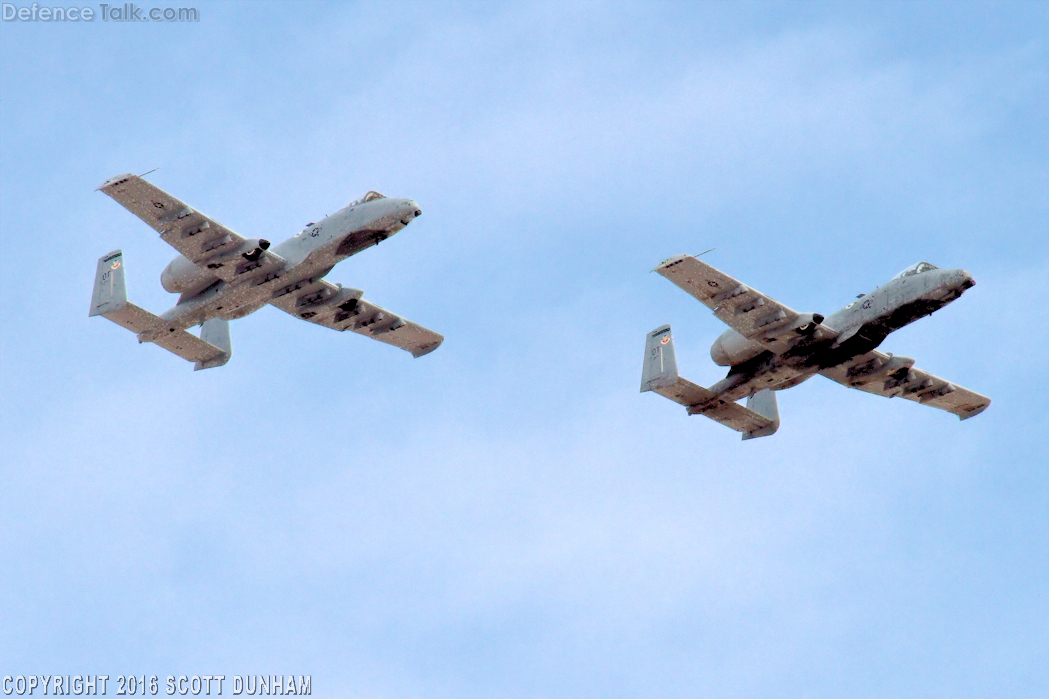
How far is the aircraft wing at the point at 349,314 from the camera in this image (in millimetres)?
69625

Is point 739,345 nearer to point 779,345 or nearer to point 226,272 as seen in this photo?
point 779,345

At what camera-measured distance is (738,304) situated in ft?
213

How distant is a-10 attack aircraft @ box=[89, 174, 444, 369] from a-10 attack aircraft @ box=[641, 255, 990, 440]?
11.7 metres

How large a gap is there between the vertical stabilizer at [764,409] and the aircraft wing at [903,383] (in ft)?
11.2

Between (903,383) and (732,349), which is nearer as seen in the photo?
(732,349)

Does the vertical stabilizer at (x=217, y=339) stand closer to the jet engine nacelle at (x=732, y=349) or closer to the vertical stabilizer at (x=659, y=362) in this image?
the vertical stabilizer at (x=659, y=362)

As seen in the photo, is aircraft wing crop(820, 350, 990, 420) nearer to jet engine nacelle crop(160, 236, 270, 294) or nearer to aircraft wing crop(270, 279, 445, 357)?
aircraft wing crop(270, 279, 445, 357)

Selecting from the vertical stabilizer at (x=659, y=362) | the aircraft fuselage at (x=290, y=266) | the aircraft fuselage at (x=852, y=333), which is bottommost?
the aircraft fuselage at (x=852, y=333)

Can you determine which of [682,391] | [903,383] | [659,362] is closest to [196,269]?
[659,362]

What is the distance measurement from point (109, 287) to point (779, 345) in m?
27.0

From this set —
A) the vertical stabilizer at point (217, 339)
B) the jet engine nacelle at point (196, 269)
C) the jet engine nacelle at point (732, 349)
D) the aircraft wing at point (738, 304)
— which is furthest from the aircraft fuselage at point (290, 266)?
the jet engine nacelle at point (732, 349)

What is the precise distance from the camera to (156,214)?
2571 inches

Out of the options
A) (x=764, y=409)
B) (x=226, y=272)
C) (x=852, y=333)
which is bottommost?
(x=852, y=333)

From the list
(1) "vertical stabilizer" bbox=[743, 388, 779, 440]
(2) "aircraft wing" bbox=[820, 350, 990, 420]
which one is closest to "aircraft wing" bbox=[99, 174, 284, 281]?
(1) "vertical stabilizer" bbox=[743, 388, 779, 440]
